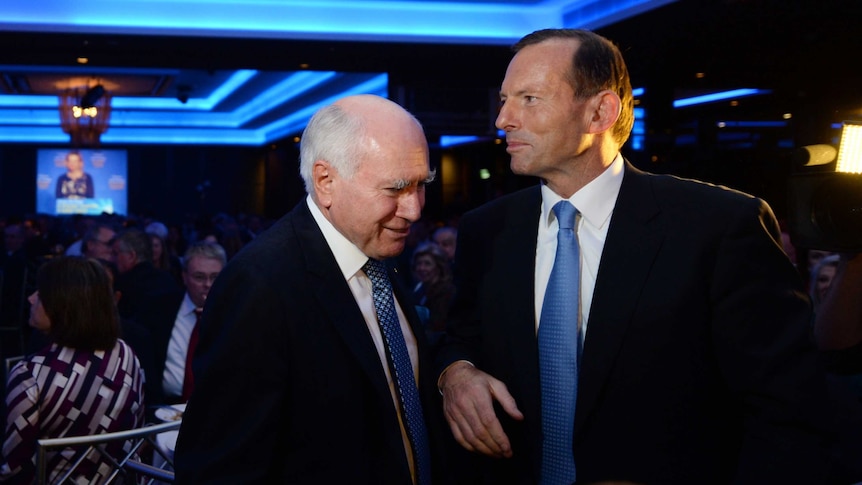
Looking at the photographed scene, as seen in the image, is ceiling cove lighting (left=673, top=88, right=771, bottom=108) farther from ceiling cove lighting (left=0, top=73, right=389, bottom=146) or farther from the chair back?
ceiling cove lighting (left=0, top=73, right=389, bottom=146)

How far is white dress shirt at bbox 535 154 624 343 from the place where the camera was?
156 centimetres

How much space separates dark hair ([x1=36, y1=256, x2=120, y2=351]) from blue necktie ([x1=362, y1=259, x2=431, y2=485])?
181 cm

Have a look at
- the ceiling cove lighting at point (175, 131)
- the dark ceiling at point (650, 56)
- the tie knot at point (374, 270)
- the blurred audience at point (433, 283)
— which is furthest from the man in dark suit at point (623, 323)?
the ceiling cove lighting at point (175, 131)

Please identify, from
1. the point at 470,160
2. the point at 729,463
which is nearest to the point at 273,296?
the point at 729,463

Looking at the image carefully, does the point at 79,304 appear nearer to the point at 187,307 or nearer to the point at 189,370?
the point at 189,370

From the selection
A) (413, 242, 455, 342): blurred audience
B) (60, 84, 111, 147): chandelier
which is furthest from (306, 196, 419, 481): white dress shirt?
(60, 84, 111, 147): chandelier

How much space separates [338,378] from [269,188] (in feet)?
63.8

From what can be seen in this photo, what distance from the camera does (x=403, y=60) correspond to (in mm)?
7645

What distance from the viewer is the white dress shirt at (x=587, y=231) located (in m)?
1.56

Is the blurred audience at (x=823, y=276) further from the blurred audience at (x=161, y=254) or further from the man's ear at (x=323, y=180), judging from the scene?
the blurred audience at (x=161, y=254)

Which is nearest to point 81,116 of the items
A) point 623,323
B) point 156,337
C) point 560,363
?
point 156,337

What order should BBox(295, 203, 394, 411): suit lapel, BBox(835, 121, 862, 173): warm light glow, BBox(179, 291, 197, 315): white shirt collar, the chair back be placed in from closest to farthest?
BBox(295, 203, 394, 411): suit lapel
BBox(835, 121, 862, 173): warm light glow
the chair back
BBox(179, 291, 197, 315): white shirt collar

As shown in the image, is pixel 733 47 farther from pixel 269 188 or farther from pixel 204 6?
pixel 269 188

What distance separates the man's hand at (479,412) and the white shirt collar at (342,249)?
0.93 ft
